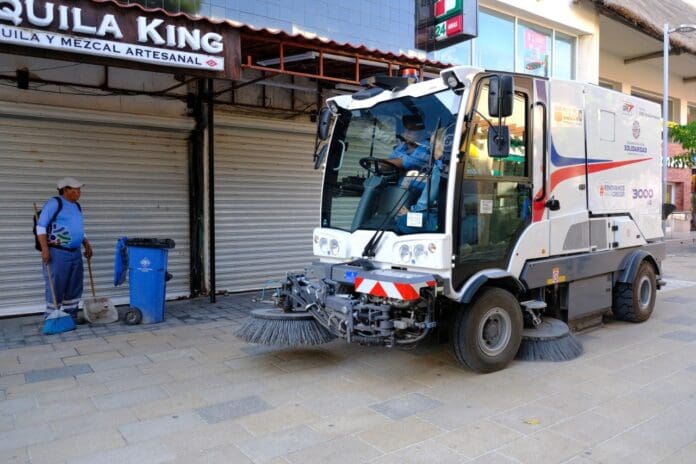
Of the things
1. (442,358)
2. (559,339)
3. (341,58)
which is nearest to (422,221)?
(442,358)

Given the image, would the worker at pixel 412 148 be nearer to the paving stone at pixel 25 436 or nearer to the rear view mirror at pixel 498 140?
the rear view mirror at pixel 498 140

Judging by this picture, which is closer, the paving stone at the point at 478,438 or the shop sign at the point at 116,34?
the paving stone at the point at 478,438

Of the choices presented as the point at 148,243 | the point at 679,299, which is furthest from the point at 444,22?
the point at 148,243

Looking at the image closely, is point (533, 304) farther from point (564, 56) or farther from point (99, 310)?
point (564, 56)

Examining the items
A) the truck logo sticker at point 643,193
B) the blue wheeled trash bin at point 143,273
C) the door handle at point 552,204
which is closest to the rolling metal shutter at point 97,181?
the blue wheeled trash bin at point 143,273

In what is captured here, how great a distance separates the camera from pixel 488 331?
5160mm

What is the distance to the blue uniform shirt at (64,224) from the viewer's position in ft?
21.9

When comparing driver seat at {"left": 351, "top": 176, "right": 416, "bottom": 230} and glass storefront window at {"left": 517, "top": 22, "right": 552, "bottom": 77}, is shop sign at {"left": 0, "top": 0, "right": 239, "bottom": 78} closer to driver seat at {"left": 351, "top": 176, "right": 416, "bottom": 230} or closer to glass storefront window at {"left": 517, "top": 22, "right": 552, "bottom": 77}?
driver seat at {"left": 351, "top": 176, "right": 416, "bottom": 230}

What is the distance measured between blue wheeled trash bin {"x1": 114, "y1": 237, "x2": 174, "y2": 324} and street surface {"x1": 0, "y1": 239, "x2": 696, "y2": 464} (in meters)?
0.55

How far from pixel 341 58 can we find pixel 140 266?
12.2 feet

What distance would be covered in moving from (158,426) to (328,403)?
1268 mm

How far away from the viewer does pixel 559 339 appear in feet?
18.3

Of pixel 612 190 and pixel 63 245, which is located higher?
pixel 612 190

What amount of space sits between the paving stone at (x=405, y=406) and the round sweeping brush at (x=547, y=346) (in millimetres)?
1487
